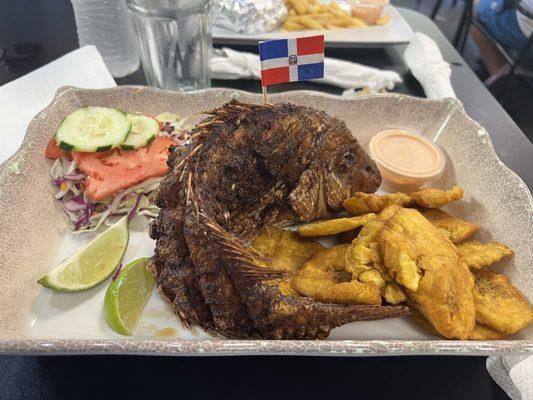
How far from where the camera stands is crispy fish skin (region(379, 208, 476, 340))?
1.93 metres

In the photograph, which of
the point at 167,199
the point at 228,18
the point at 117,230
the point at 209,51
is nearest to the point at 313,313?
the point at 167,199

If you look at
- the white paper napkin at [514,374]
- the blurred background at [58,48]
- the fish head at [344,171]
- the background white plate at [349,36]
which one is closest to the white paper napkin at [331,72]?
the background white plate at [349,36]

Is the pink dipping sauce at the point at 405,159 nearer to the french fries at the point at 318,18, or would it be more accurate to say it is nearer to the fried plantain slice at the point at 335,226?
the fried plantain slice at the point at 335,226

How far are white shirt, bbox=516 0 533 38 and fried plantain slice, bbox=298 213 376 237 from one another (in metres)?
3.87

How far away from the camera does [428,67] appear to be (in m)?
3.90

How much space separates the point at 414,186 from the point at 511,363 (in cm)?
136

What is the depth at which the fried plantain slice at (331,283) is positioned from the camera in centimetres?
196

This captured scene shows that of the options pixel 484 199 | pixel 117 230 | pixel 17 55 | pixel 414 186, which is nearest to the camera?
pixel 117 230

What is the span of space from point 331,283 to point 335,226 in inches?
13.0

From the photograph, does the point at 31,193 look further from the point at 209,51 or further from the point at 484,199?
the point at 484,199

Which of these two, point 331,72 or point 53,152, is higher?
point 53,152

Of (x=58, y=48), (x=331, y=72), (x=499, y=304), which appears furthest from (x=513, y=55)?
(x=58, y=48)

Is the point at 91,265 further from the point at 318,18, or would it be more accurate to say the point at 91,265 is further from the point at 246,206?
the point at 318,18

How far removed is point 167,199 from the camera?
2.03 m
